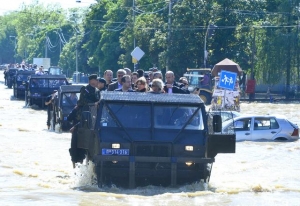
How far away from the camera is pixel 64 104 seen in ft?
90.2

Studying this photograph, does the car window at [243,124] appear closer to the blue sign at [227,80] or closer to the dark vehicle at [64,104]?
the dark vehicle at [64,104]

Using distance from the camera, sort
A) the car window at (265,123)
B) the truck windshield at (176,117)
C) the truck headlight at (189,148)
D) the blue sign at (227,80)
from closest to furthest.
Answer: the truck headlight at (189,148), the truck windshield at (176,117), the car window at (265,123), the blue sign at (227,80)

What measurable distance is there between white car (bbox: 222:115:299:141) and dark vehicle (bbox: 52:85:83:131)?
17.9ft

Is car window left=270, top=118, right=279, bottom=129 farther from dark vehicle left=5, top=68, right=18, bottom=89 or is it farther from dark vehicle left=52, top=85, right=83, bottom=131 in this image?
dark vehicle left=5, top=68, right=18, bottom=89

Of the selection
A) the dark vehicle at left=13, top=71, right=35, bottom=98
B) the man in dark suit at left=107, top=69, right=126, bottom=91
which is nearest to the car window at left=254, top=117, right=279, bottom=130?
the man in dark suit at left=107, top=69, right=126, bottom=91

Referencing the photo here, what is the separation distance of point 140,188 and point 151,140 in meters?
0.90

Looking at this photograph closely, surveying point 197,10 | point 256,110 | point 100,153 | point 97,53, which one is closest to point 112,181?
point 100,153

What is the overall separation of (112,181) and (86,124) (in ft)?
3.59

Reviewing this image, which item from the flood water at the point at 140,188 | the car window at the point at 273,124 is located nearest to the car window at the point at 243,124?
the car window at the point at 273,124

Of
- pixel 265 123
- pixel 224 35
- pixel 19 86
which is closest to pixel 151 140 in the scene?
pixel 265 123

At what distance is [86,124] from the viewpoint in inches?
552

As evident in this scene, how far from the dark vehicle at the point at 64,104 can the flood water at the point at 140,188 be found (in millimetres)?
1169

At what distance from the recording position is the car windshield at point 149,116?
13.6m

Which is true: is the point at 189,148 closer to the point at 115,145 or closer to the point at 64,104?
the point at 115,145
